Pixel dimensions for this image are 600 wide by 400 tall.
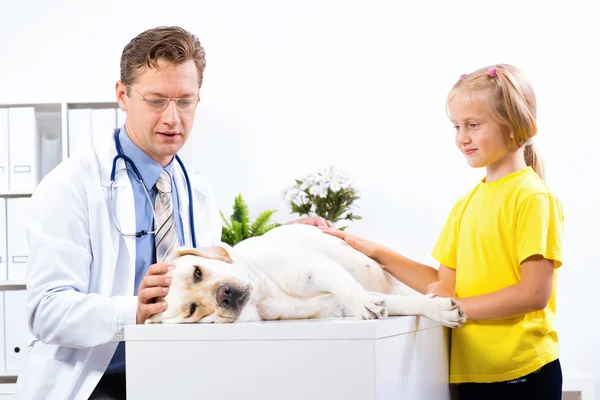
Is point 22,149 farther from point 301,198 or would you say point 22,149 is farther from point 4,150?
point 301,198

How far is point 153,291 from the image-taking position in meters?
1.07

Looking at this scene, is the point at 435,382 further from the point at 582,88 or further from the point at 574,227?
the point at 582,88

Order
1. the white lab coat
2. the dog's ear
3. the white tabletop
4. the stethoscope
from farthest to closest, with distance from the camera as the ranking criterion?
the stethoscope, the white lab coat, the dog's ear, the white tabletop

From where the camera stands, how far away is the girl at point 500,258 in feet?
4.14

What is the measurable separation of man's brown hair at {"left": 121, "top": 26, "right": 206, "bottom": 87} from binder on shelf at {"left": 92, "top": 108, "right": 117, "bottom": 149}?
1.43 m

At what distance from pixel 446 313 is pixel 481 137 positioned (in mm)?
430

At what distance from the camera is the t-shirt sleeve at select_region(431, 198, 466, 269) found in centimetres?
145

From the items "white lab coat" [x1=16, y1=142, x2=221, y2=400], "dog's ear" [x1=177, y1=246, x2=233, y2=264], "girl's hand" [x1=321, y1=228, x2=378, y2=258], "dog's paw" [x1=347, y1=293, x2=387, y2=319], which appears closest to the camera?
"dog's paw" [x1=347, y1=293, x2=387, y2=319]

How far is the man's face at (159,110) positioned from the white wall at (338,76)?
1.81m

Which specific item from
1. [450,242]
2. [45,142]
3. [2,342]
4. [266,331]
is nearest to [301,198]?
[45,142]

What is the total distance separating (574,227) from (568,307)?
1.23 ft

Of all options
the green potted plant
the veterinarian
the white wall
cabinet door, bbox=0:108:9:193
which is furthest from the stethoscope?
the white wall

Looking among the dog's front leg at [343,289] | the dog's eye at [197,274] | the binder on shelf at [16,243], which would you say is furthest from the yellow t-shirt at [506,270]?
the binder on shelf at [16,243]

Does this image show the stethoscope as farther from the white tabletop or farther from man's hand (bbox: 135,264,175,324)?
the white tabletop
